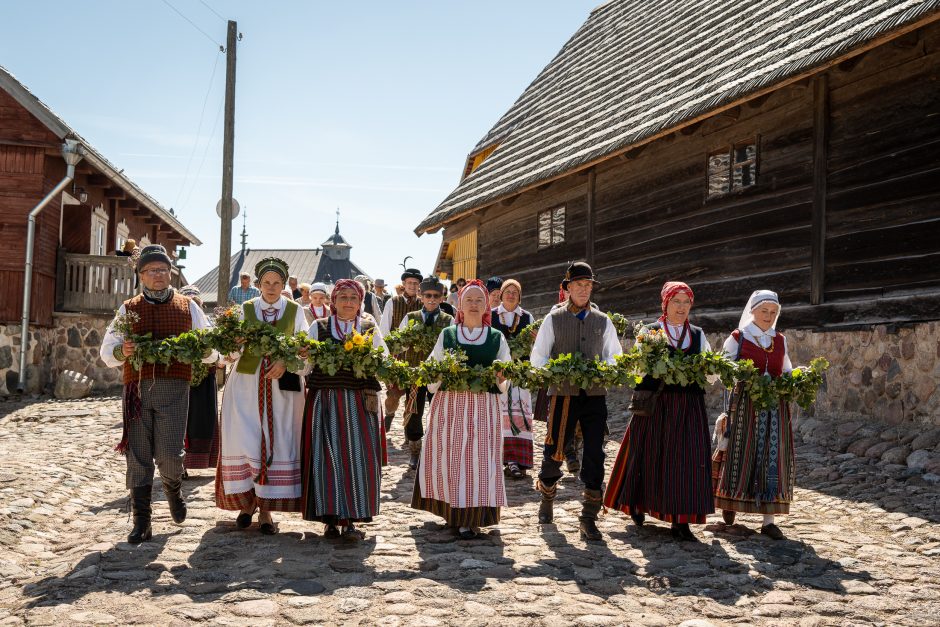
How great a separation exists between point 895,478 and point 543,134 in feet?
33.0

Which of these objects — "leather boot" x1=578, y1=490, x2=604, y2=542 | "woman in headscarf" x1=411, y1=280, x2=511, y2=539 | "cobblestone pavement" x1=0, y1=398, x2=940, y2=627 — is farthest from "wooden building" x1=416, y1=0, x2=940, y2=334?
"woman in headscarf" x1=411, y1=280, x2=511, y2=539

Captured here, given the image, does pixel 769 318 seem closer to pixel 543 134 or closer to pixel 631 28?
pixel 543 134

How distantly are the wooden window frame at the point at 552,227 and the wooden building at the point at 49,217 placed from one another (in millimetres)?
7831

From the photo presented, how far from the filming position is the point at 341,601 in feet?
14.1

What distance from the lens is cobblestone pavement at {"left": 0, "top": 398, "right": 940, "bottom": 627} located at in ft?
13.7

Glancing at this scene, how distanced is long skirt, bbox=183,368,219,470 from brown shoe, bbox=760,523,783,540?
4.52 metres

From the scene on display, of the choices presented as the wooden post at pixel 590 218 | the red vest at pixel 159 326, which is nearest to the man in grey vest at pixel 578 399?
the red vest at pixel 159 326

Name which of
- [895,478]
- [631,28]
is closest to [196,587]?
[895,478]

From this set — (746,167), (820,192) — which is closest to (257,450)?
(820,192)

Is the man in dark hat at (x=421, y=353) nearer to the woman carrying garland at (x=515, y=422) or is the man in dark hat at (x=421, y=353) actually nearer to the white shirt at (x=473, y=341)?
the woman carrying garland at (x=515, y=422)

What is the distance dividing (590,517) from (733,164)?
6.73 metres

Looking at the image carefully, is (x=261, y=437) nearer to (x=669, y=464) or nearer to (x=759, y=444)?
(x=669, y=464)

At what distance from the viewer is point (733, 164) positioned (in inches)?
434

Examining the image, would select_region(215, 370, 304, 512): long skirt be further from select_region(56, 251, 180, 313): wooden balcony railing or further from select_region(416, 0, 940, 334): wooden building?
select_region(56, 251, 180, 313): wooden balcony railing
